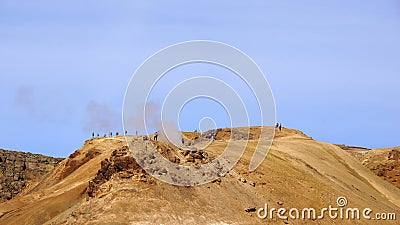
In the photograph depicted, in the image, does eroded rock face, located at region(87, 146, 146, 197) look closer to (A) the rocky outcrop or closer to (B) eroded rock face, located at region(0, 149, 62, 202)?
(B) eroded rock face, located at region(0, 149, 62, 202)

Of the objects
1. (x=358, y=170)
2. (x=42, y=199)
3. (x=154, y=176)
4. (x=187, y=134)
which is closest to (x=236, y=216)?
(x=154, y=176)

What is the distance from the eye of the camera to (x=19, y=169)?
314ft

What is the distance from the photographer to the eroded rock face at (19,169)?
87.8 meters

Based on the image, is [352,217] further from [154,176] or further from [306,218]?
[154,176]

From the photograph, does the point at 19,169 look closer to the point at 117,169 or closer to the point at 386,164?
the point at 386,164

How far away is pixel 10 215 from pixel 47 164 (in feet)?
161

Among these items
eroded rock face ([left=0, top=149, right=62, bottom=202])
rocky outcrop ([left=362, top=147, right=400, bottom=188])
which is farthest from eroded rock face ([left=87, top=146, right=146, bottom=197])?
rocky outcrop ([left=362, top=147, right=400, bottom=188])

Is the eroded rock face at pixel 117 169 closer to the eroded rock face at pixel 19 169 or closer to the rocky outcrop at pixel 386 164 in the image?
the eroded rock face at pixel 19 169

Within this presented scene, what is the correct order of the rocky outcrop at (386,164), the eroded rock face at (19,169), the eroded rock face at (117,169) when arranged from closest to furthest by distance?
1. the eroded rock face at (117,169)
2. the eroded rock face at (19,169)
3. the rocky outcrop at (386,164)

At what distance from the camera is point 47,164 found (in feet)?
331

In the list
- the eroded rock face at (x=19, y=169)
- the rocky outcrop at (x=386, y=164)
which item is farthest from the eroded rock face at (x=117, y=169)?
the rocky outcrop at (x=386, y=164)

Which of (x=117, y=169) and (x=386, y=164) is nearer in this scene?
(x=117, y=169)

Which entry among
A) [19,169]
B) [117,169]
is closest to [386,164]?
[19,169]

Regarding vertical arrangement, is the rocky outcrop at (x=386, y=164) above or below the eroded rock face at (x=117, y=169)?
above
